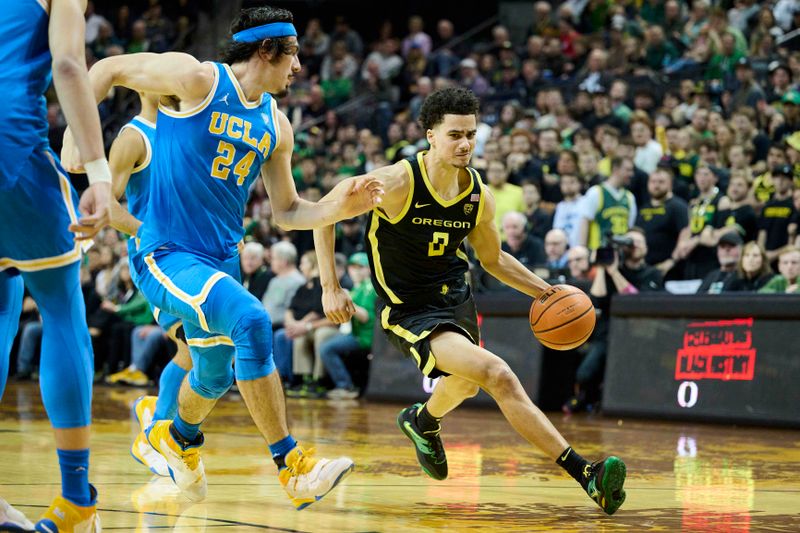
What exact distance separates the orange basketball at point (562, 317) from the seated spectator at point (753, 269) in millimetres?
5107

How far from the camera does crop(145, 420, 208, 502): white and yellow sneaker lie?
547 cm

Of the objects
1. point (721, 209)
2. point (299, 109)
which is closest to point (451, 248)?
point (721, 209)

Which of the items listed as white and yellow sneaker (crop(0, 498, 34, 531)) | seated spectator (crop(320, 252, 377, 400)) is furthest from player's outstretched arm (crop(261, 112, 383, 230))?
seated spectator (crop(320, 252, 377, 400))

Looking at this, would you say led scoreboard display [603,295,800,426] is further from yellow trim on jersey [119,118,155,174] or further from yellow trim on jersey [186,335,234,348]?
yellow trim on jersey [186,335,234,348]

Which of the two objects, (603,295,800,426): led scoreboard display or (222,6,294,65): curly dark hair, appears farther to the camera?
(603,295,800,426): led scoreboard display

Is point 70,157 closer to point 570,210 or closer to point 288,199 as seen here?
point 288,199

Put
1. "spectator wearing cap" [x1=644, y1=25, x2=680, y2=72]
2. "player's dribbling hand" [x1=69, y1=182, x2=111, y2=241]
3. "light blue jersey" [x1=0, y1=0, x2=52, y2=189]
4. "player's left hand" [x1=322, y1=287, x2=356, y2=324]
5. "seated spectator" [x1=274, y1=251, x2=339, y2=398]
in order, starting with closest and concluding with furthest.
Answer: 1. "player's dribbling hand" [x1=69, y1=182, x2=111, y2=241]
2. "light blue jersey" [x1=0, y1=0, x2=52, y2=189]
3. "player's left hand" [x1=322, y1=287, x2=356, y2=324]
4. "seated spectator" [x1=274, y1=251, x2=339, y2=398]
5. "spectator wearing cap" [x1=644, y1=25, x2=680, y2=72]

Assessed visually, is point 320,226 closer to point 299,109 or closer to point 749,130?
point 749,130

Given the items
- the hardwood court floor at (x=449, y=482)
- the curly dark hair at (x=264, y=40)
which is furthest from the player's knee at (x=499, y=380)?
the curly dark hair at (x=264, y=40)

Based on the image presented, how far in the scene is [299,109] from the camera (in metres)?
21.0

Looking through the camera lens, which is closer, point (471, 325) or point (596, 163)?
point (471, 325)

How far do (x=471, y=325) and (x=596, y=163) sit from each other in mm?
7858

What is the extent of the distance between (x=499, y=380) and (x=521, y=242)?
23.6ft

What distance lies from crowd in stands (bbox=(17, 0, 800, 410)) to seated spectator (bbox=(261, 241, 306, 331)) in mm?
19
